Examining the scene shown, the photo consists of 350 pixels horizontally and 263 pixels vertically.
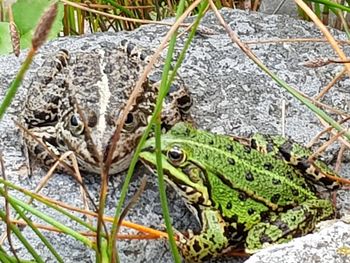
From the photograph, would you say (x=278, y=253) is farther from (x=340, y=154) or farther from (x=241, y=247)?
(x=340, y=154)

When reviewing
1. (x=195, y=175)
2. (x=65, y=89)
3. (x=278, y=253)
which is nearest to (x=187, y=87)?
(x=65, y=89)

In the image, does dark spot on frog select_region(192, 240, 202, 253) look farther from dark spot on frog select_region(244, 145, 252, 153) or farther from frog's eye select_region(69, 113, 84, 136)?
frog's eye select_region(69, 113, 84, 136)

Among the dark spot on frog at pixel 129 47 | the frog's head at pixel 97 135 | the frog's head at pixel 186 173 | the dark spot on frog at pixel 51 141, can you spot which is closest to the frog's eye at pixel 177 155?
the frog's head at pixel 186 173

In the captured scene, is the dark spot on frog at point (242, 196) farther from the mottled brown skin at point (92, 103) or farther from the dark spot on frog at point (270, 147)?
the mottled brown skin at point (92, 103)

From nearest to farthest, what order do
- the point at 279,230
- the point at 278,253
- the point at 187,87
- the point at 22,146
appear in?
1. the point at 278,253
2. the point at 279,230
3. the point at 22,146
4. the point at 187,87

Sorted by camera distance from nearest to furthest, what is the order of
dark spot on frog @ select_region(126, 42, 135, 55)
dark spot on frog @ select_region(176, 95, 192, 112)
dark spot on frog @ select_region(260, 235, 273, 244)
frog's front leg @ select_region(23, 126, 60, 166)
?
dark spot on frog @ select_region(260, 235, 273, 244) < frog's front leg @ select_region(23, 126, 60, 166) < dark spot on frog @ select_region(176, 95, 192, 112) < dark spot on frog @ select_region(126, 42, 135, 55)

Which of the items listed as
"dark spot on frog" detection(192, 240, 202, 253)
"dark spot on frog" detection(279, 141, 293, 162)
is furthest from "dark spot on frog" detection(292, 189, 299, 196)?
"dark spot on frog" detection(192, 240, 202, 253)

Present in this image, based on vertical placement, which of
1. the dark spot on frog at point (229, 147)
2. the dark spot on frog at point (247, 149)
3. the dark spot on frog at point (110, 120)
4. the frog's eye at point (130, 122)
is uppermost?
the dark spot on frog at point (110, 120)

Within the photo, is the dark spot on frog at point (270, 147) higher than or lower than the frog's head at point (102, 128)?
lower
